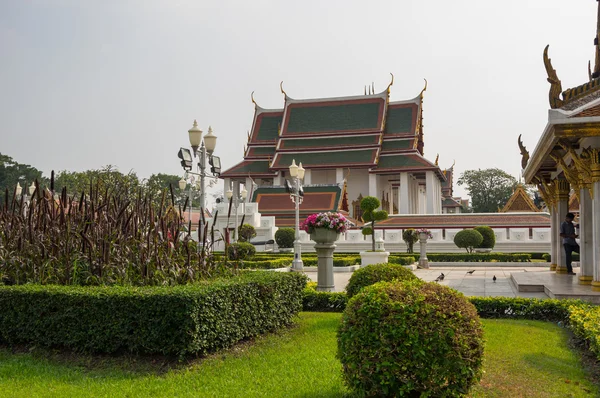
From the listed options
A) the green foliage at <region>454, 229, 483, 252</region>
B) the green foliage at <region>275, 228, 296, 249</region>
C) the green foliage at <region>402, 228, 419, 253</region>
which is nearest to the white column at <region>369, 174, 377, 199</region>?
the green foliage at <region>275, 228, 296, 249</region>

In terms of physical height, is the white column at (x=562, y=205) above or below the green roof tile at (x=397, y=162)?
below

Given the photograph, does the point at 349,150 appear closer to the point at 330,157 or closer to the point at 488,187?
the point at 330,157

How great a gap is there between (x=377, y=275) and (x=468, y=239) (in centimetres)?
2014

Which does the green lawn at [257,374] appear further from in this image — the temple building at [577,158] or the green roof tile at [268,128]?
the green roof tile at [268,128]

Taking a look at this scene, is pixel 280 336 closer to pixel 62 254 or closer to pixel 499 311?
pixel 62 254

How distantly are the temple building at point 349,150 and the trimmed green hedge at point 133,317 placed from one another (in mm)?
34924

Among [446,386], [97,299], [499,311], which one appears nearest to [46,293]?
[97,299]

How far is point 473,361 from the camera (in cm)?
450

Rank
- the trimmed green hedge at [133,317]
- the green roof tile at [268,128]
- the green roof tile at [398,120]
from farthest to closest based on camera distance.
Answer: the green roof tile at [268,128]
the green roof tile at [398,120]
the trimmed green hedge at [133,317]

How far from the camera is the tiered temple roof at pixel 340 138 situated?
44.4m

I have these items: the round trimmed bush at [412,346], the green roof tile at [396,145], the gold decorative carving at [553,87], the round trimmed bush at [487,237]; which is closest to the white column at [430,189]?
the green roof tile at [396,145]

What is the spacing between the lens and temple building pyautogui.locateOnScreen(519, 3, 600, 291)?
30.2 ft

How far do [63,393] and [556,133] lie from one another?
25.6 feet

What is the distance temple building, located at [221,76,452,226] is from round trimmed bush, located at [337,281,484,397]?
36825 millimetres
